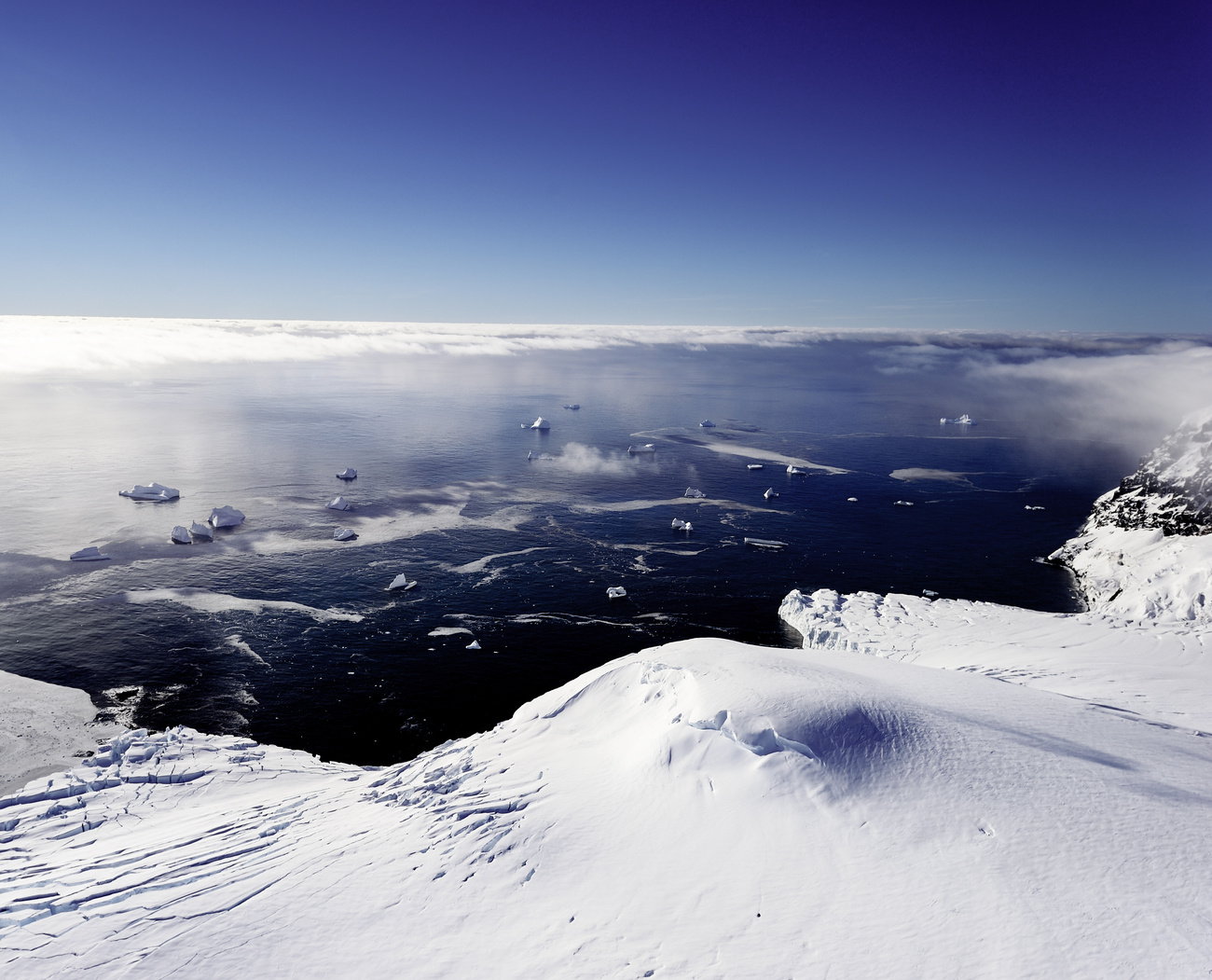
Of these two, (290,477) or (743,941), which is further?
(290,477)

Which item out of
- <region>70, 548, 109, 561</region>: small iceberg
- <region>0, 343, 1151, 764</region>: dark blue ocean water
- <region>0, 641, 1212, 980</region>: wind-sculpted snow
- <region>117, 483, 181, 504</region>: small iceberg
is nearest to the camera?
<region>0, 641, 1212, 980</region>: wind-sculpted snow

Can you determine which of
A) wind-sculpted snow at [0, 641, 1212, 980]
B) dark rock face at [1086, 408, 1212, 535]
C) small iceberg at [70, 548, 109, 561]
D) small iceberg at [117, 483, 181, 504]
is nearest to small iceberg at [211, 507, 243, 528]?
small iceberg at [70, 548, 109, 561]

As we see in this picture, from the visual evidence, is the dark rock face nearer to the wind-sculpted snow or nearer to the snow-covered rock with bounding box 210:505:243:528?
the wind-sculpted snow

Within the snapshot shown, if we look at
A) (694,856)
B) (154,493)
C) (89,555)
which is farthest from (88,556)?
(694,856)

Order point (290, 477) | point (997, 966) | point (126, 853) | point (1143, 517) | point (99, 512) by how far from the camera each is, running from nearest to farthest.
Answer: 1. point (997, 966)
2. point (126, 853)
3. point (1143, 517)
4. point (99, 512)
5. point (290, 477)

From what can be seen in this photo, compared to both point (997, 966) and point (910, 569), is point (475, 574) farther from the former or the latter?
point (997, 966)

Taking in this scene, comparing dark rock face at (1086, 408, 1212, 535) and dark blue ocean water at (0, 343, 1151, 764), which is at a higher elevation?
dark rock face at (1086, 408, 1212, 535)

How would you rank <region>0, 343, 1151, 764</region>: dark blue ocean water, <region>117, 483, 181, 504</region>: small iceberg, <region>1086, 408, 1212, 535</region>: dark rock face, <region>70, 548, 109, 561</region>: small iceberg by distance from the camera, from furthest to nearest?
<region>117, 483, 181, 504</region>: small iceberg < <region>1086, 408, 1212, 535</region>: dark rock face < <region>70, 548, 109, 561</region>: small iceberg < <region>0, 343, 1151, 764</region>: dark blue ocean water

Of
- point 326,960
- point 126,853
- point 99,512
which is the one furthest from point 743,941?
point 99,512

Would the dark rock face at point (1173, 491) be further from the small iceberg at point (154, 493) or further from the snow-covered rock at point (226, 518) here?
the small iceberg at point (154, 493)
